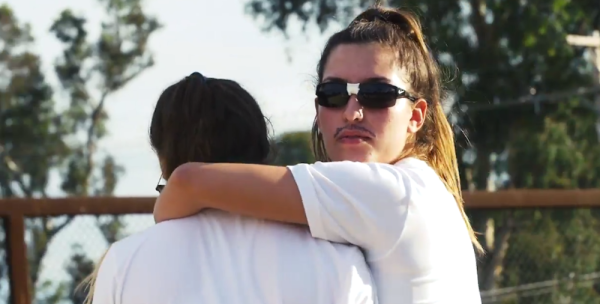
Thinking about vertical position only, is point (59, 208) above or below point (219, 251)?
below

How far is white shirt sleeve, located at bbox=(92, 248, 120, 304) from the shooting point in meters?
1.75

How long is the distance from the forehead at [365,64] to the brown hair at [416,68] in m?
0.01

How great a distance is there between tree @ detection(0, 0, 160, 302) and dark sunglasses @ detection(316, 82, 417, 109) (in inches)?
550

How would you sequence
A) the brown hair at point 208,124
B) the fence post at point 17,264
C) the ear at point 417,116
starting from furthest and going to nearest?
the fence post at point 17,264 < the ear at point 417,116 < the brown hair at point 208,124

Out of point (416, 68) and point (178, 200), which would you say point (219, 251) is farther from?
point (416, 68)

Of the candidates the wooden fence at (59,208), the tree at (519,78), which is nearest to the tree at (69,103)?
the tree at (519,78)

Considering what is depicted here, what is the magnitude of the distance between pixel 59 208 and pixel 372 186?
2978 millimetres

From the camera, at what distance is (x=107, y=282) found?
175 cm

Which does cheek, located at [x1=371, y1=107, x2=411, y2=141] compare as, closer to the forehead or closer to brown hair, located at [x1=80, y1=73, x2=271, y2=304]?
the forehead

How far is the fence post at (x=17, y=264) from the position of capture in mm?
4324

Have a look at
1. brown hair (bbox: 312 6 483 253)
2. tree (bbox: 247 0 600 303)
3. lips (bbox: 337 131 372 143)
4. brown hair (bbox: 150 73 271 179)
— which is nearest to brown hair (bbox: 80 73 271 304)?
brown hair (bbox: 150 73 271 179)

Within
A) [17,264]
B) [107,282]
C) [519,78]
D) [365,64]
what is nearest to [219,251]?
[107,282]

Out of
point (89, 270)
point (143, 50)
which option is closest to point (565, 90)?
point (143, 50)

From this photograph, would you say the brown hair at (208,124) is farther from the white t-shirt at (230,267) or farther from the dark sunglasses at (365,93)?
the dark sunglasses at (365,93)
